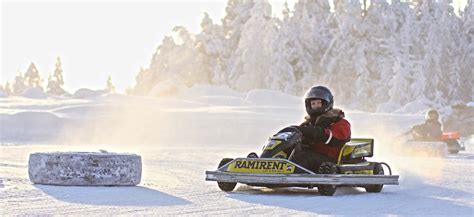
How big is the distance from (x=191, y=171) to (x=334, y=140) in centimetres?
415

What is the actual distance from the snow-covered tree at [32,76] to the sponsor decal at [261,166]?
3312 inches

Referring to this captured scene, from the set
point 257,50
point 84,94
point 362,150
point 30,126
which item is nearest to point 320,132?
point 362,150

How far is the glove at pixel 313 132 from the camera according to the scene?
396 inches

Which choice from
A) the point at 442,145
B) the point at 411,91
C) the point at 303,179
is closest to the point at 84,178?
the point at 303,179

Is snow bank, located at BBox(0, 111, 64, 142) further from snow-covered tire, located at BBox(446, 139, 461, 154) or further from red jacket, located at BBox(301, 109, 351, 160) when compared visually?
red jacket, located at BBox(301, 109, 351, 160)

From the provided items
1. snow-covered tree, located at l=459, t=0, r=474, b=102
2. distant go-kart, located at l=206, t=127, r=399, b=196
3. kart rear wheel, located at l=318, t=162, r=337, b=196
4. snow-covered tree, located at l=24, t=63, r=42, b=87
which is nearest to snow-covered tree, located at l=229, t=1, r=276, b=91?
snow-covered tree, located at l=459, t=0, r=474, b=102

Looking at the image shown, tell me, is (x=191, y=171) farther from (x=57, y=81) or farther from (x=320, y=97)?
(x=57, y=81)

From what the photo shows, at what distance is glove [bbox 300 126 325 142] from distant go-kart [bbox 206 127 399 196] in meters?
0.11

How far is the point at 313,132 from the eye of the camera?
33.0 feet

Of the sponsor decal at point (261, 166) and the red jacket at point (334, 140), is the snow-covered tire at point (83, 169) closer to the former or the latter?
the sponsor decal at point (261, 166)

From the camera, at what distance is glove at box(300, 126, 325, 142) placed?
1007cm

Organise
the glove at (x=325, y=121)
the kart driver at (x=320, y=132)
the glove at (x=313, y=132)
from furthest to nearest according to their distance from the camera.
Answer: the glove at (x=325, y=121) → the glove at (x=313, y=132) → the kart driver at (x=320, y=132)

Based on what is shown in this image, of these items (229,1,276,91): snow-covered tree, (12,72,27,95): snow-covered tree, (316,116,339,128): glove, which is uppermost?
(229,1,276,91): snow-covered tree

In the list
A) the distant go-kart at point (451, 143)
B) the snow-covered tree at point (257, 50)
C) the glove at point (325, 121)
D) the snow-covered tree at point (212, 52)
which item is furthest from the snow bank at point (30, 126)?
the snow-covered tree at point (212, 52)
